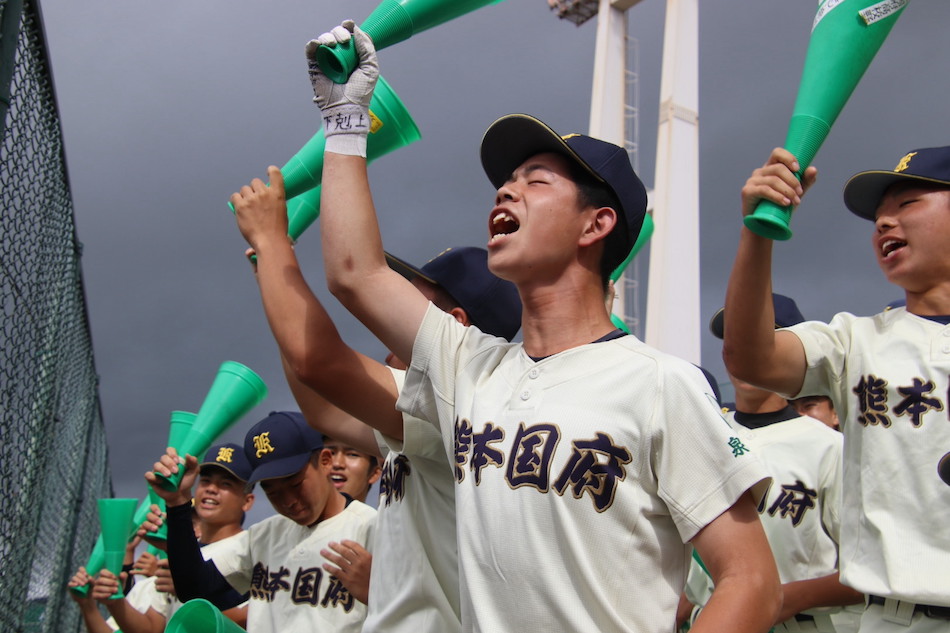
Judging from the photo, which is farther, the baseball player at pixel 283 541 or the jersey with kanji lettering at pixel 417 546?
the baseball player at pixel 283 541

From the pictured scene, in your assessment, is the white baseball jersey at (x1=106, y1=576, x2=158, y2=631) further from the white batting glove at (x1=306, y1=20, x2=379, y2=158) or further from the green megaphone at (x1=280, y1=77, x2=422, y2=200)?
the white batting glove at (x1=306, y1=20, x2=379, y2=158)

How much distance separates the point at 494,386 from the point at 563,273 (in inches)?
13.5

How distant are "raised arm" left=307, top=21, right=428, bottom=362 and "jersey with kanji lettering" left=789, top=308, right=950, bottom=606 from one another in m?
1.21

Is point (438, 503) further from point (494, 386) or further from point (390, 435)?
point (494, 386)

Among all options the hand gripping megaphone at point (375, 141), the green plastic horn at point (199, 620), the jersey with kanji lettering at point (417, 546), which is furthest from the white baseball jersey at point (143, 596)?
the hand gripping megaphone at point (375, 141)

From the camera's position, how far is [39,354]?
3.77 meters

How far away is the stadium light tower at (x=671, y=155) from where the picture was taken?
14680mm

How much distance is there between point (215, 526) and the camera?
568 cm

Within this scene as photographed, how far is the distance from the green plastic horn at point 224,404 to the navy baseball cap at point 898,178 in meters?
2.57

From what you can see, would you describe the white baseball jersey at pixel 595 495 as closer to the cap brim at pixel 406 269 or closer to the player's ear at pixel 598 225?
the player's ear at pixel 598 225

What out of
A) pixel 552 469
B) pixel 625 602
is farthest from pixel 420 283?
pixel 625 602

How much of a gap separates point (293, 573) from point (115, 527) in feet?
5.42

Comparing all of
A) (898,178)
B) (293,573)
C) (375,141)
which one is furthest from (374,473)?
(898,178)

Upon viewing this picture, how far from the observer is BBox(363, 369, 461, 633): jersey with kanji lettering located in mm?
2287
